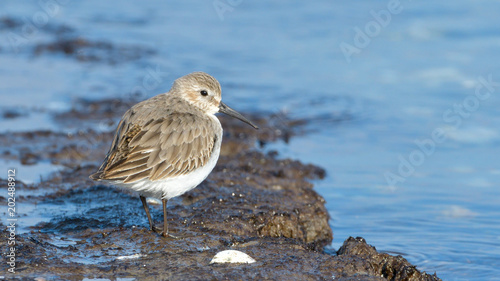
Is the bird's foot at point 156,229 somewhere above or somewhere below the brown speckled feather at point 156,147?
below


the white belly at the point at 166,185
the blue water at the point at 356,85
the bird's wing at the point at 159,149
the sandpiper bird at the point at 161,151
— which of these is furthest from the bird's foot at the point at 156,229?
the blue water at the point at 356,85

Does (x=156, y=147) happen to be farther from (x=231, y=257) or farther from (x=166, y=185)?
(x=231, y=257)

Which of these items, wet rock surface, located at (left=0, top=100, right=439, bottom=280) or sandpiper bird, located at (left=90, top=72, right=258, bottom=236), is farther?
sandpiper bird, located at (left=90, top=72, right=258, bottom=236)

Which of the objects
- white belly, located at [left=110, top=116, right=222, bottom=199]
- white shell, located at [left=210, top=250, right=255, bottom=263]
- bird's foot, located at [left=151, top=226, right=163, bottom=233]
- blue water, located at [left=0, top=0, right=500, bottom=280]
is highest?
blue water, located at [left=0, top=0, right=500, bottom=280]

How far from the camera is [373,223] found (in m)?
7.12

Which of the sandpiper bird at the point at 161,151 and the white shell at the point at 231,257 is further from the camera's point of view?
the sandpiper bird at the point at 161,151

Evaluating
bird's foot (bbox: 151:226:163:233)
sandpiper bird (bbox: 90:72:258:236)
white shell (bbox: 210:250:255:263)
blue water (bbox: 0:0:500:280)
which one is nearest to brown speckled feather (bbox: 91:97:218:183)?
sandpiper bird (bbox: 90:72:258:236)

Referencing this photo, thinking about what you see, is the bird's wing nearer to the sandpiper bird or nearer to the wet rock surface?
the sandpiper bird

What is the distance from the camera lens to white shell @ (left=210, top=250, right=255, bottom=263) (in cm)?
468

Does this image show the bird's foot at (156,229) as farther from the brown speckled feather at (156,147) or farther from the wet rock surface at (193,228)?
the brown speckled feather at (156,147)

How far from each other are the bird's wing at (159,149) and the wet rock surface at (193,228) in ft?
1.80

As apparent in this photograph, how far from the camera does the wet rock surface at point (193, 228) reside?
4.62m

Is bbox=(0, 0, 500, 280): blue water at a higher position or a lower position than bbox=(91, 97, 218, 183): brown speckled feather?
higher

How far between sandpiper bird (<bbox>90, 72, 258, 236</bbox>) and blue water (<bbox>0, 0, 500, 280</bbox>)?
187cm
